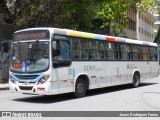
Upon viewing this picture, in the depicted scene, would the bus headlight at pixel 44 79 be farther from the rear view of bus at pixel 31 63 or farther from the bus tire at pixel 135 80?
Result: the bus tire at pixel 135 80

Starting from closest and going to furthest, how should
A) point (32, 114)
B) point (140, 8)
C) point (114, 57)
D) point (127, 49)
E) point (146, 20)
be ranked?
1. point (32, 114)
2. point (114, 57)
3. point (127, 49)
4. point (140, 8)
5. point (146, 20)

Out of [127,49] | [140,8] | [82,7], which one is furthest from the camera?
[140,8]

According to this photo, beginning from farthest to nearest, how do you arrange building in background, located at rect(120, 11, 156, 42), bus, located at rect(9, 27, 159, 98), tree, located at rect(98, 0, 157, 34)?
building in background, located at rect(120, 11, 156, 42) → tree, located at rect(98, 0, 157, 34) → bus, located at rect(9, 27, 159, 98)

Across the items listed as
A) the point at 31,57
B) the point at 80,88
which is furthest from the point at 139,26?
the point at 31,57

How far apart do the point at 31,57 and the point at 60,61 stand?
3.62 feet

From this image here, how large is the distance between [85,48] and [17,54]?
9.81 ft

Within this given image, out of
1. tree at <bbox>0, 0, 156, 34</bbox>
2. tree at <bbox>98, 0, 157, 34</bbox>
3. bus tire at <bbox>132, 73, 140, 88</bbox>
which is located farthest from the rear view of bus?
tree at <bbox>98, 0, 157, 34</bbox>

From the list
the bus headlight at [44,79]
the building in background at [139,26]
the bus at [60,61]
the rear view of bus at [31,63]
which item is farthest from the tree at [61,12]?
Result: the building in background at [139,26]

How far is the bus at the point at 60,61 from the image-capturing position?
44.0ft

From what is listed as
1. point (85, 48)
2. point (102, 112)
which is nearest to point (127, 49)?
point (85, 48)

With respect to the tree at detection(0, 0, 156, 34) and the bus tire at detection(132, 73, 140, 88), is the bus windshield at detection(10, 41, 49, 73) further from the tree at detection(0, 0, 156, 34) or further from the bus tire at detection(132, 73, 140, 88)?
the tree at detection(0, 0, 156, 34)

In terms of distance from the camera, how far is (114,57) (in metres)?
17.9

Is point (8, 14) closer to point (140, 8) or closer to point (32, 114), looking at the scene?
point (140, 8)

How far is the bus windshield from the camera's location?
1342cm
